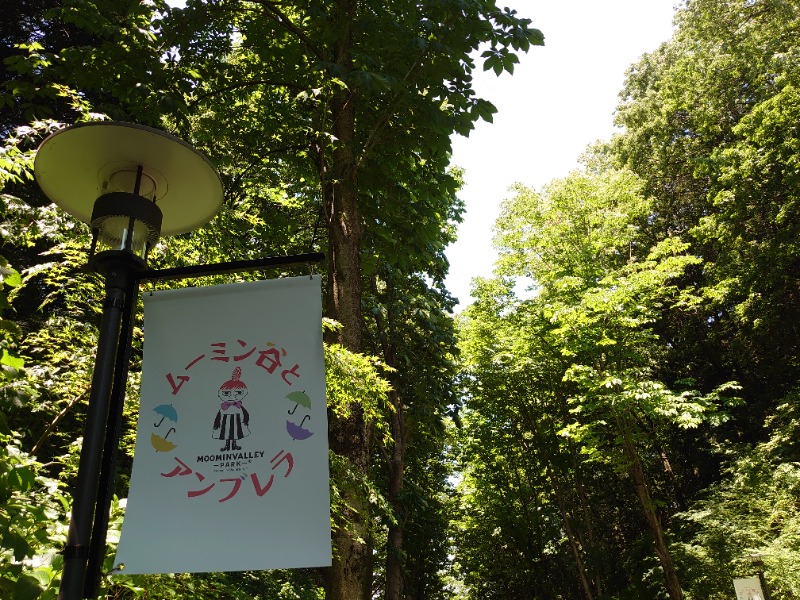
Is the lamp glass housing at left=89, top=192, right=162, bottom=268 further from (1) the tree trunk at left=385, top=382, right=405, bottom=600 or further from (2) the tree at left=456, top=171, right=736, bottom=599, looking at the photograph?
(2) the tree at left=456, top=171, right=736, bottom=599

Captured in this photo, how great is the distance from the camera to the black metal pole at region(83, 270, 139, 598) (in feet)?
5.84

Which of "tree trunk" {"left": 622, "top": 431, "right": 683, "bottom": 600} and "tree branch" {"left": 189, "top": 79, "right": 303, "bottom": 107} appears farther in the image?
"tree trunk" {"left": 622, "top": 431, "right": 683, "bottom": 600}

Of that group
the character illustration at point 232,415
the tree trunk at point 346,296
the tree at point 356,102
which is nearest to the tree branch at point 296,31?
the tree at point 356,102

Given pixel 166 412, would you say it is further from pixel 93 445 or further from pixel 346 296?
Result: pixel 346 296

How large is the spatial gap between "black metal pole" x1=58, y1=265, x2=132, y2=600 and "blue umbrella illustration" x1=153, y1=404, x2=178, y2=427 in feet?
0.68

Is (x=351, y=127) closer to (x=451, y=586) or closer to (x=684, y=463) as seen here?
(x=684, y=463)

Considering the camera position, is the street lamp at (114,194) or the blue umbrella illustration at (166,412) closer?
the street lamp at (114,194)

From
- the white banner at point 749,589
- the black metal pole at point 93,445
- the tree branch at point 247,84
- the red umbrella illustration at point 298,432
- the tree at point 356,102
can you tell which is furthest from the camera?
the white banner at point 749,589

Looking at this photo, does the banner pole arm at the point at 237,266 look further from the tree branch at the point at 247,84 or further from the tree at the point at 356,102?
the tree branch at the point at 247,84

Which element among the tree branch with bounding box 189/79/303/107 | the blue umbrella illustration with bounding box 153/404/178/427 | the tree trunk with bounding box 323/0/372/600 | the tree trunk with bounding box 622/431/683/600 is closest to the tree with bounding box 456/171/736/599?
the tree trunk with bounding box 622/431/683/600

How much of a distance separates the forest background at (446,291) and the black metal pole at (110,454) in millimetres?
270

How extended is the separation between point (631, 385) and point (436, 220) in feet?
26.6

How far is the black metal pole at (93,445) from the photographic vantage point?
171cm

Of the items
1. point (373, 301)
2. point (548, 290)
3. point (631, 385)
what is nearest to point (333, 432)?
point (373, 301)
